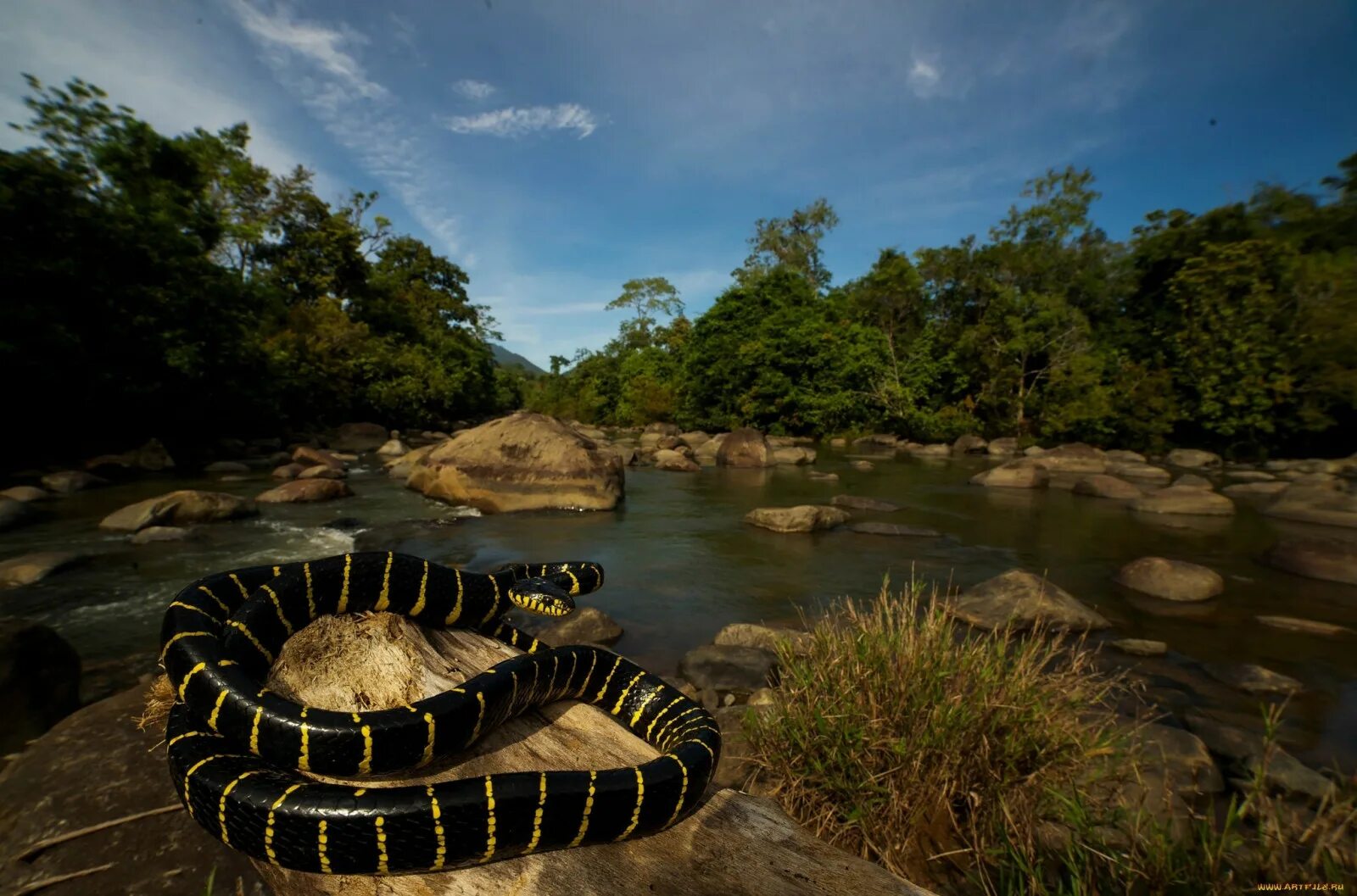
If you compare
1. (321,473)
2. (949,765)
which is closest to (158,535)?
(321,473)

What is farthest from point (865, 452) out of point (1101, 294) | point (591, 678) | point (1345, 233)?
point (591, 678)

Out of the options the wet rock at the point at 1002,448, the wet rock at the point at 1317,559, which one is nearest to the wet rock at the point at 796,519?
the wet rock at the point at 1317,559

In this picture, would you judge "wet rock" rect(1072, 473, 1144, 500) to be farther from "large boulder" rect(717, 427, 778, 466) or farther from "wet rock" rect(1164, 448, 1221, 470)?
"wet rock" rect(1164, 448, 1221, 470)

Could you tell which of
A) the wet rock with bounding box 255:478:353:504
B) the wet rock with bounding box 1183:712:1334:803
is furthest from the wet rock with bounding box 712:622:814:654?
the wet rock with bounding box 255:478:353:504

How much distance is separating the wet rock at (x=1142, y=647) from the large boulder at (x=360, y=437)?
34.3m

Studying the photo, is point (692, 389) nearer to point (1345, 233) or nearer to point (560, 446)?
point (560, 446)

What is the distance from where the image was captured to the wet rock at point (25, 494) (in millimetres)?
15480

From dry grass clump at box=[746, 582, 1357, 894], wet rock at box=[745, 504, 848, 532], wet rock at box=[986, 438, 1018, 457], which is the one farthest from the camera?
wet rock at box=[986, 438, 1018, 457]

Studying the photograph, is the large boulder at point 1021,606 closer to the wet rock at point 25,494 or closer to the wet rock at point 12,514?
the wet rock at point 12,514

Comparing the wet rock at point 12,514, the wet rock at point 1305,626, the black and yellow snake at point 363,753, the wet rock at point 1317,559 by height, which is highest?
the black and yellow snake at point 363,753

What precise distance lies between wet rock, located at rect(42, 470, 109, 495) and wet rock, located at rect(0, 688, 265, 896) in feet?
62.7

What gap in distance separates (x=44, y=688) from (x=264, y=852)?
466cm

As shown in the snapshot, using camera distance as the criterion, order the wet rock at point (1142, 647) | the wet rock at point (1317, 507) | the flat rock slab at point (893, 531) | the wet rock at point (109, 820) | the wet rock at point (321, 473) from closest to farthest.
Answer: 1. the wet rock at point (109, 820)
2. the wet rock at point (1142, 647)
3. the flat rock slab at point (893, 531)
4. the wet rock at point (1317, 507)
5. the wet rock at point (321, 473)

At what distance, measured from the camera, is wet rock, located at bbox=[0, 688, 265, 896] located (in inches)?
108
